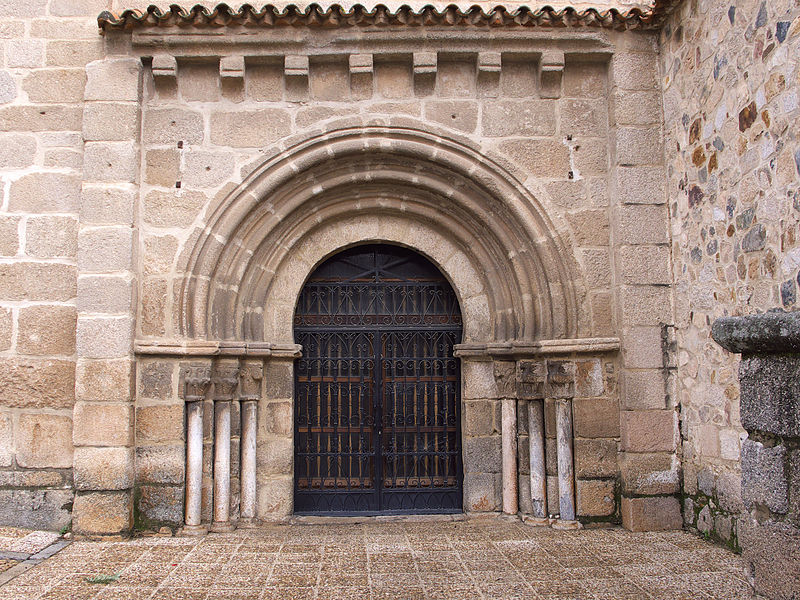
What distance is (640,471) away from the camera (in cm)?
436

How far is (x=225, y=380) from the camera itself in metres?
4.60

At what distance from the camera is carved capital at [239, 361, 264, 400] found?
4.77 m

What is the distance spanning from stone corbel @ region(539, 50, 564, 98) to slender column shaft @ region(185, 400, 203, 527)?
358cm

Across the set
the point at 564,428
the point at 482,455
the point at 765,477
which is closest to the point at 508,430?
the point at 482,455

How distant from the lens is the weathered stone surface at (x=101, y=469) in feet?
13.9

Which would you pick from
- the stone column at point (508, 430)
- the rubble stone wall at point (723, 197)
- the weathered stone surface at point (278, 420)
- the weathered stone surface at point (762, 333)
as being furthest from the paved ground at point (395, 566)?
the weathered stone surface at point (762, 333)

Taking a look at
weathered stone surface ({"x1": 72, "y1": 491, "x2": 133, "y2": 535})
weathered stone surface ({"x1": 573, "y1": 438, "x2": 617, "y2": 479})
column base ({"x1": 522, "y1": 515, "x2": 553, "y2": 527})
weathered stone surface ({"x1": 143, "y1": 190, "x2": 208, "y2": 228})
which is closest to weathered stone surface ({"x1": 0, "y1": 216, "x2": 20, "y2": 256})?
weathered stone surface ({"x1": 143, "y1": 190, "x2": 208, "y2": 228})

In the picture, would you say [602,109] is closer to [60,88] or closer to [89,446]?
[60,88]

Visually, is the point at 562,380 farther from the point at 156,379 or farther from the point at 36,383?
the point at 36,383

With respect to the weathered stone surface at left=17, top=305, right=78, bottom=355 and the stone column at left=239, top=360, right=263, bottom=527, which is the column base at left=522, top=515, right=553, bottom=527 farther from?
the weathered stone surface at left=17, top=305, right=78, bottom=355

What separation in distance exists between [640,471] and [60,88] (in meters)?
5.18

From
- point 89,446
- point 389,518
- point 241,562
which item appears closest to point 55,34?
point 89,446

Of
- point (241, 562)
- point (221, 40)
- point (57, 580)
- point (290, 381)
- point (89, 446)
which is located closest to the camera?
point (57, 580)

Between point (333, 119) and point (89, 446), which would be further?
point (333, 119)
